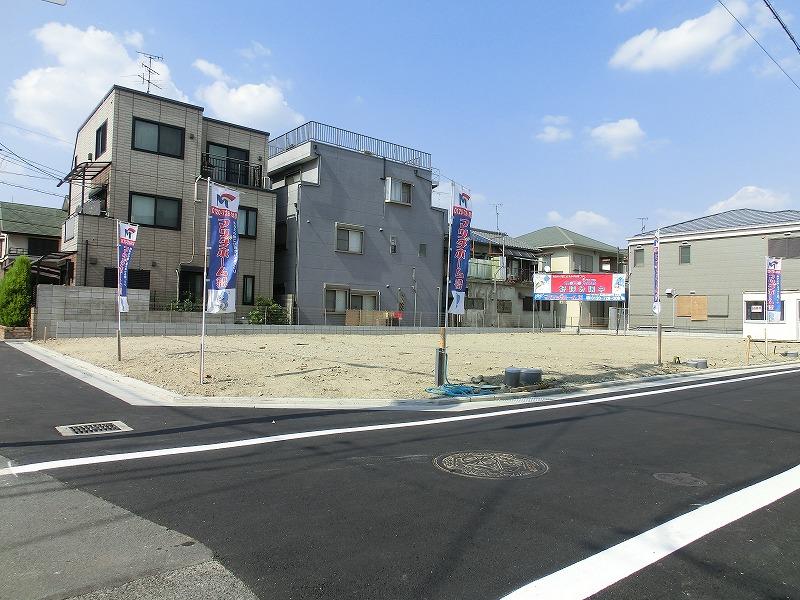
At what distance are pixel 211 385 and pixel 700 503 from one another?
8889mm

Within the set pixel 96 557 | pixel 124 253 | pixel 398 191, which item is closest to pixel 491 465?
pixel 96 557

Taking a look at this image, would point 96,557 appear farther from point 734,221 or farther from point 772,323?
point 734,221

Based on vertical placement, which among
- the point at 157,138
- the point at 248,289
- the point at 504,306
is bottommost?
the point at 504,306

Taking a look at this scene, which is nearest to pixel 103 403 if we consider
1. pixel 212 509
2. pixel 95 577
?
pixel 212 509

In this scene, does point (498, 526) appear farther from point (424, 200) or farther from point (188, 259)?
point (424, 200)

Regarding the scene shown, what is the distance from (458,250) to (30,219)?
33.4m

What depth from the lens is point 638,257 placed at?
4197 centimetres

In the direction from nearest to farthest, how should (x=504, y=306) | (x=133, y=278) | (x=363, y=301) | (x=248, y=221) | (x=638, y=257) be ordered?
(x=133, y=278) < (x=248, y=221) < (x=363, y=301) < (x=638, y=257) < (x=504, y=306)

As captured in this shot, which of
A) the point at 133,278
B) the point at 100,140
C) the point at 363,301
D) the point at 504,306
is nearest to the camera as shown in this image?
the point at 133,278

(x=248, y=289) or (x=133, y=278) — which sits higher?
(x=133, y=278)

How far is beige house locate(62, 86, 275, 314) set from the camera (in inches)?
900

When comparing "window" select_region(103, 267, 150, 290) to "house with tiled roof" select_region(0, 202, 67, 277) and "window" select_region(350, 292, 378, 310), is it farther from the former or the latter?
"house with tiled roof" select_region(0, 202, 67, 277)

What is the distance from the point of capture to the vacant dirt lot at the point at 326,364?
11078 millimetres

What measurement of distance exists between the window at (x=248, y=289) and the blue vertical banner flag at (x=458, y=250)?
17.0 metres
